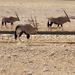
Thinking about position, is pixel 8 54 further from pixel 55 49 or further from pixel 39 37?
pixel 39 37

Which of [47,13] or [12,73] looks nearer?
[12,73]

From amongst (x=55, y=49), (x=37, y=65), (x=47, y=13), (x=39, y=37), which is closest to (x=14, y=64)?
(x=37, y=65)

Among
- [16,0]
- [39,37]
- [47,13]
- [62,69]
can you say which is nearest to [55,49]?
[62,69]

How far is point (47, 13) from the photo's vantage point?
2795 centimetres

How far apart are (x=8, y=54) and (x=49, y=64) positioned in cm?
140

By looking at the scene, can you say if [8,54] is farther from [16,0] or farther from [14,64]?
[16,0]

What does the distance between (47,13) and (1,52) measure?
59.8 ft

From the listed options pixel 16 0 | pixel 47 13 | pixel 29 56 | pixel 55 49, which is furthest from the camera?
pixel 16 0

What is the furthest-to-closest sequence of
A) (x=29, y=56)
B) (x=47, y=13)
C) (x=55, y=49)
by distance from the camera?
(x=47, y=13)
(x=55, y=49)
(x=29, y=56)

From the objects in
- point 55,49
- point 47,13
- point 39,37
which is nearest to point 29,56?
point 55,49

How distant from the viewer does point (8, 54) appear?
381 inches

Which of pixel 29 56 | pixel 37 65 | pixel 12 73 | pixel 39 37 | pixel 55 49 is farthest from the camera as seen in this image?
pixel 39 37

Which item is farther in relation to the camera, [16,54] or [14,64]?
[16,54]

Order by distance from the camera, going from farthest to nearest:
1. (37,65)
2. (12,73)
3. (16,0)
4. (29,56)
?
(16,0) < (29,56) < (37,65) < (12,73)
